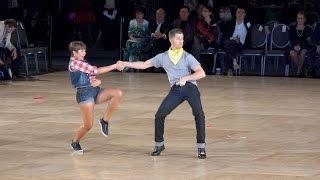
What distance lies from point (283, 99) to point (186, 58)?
6935mm

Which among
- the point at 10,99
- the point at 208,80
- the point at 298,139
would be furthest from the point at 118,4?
the point at 298,139

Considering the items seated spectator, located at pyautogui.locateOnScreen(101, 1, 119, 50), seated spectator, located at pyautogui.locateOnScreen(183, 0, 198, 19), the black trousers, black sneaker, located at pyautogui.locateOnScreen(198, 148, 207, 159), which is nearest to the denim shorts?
the black trousers

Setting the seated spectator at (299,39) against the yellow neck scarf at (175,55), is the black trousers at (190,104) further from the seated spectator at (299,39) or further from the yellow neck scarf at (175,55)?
the seated spectator at (299,39)

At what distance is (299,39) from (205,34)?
2.35 metres

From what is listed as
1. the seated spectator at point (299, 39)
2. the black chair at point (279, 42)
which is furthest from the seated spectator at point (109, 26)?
the seated spectator at point (299, 39)

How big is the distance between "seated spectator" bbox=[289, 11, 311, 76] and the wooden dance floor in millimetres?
880

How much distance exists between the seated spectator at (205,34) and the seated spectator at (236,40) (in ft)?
1.34

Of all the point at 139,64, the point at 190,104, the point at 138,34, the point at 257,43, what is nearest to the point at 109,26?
the point at 138,34

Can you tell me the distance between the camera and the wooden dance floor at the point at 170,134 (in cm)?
1227

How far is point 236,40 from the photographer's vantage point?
2362cm

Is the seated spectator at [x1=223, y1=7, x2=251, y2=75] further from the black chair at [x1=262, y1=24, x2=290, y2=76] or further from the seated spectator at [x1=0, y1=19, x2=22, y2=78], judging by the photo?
the seated spectator at [x1=0, y1=19, x2=22, y2=78]

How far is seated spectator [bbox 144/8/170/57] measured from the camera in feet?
80.0

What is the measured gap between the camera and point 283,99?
64.0 feet

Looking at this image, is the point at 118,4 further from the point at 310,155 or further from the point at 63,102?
the point at 310,155
